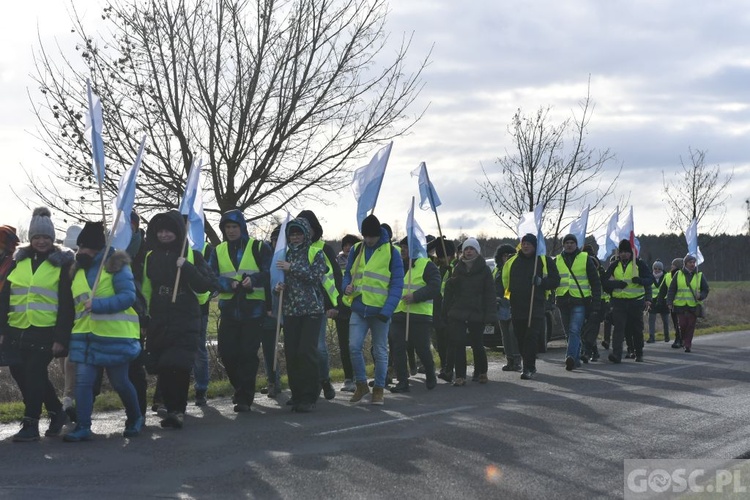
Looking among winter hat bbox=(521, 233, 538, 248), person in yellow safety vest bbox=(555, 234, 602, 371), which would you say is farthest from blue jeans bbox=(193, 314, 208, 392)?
person in yellow safety vest bbox=(555, 234, 602, 371)

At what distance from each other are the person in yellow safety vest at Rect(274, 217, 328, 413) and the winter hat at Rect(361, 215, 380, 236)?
100cm

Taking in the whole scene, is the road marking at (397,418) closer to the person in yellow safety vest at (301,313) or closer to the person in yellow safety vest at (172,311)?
the person in yellow safety vest at (301,313)

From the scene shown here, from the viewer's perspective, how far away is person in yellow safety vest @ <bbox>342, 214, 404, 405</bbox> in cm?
1191

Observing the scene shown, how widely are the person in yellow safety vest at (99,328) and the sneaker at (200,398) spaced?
2.40 metres

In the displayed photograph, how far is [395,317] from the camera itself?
13453 mm

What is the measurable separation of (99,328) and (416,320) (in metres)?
5.01

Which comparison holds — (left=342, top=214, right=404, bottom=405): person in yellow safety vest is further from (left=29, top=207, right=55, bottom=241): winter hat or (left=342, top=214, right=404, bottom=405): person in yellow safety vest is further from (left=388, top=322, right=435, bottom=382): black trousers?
(left=29, top=207, right=55, bottom=241): winter hat

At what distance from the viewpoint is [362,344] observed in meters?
→ 12.0

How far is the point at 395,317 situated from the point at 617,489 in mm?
6364

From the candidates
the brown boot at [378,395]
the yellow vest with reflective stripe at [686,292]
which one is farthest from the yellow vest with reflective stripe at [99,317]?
the yellow vest with reflective stripe at [686,292]

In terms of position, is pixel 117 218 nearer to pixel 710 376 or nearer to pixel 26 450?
pixel 26 450

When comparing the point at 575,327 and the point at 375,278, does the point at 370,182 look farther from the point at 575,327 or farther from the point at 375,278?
the point at 575,327

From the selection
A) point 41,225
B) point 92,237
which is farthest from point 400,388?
A: point 41,225

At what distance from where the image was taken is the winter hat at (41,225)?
31.4 feet
